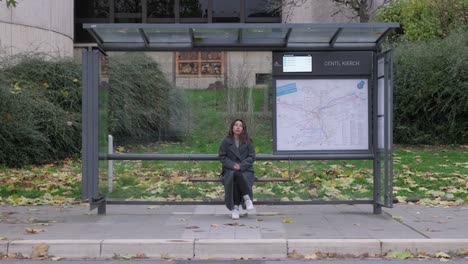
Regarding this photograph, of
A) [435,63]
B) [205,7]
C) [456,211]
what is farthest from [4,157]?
[205,7]

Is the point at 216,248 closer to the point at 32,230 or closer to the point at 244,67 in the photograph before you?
the point at 32,230

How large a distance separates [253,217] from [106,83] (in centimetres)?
315

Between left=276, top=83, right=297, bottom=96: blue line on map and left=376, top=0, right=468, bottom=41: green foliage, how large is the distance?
1314 cm

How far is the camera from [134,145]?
35.2 ft

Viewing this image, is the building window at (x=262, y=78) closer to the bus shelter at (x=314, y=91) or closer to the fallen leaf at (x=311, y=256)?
the bus shelter at (x=314, y=91)

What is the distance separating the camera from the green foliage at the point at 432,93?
18.2m

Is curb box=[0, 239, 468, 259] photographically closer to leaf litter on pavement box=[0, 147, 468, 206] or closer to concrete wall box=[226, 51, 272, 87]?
leaf litter on pavement box=[0, 147, 468, 206]

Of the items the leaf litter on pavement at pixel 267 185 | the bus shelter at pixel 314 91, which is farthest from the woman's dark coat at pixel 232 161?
the leaf litter on pavement at pixel 267 185

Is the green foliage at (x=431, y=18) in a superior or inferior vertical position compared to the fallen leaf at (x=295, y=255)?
superior

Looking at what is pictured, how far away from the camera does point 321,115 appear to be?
34.1 ft

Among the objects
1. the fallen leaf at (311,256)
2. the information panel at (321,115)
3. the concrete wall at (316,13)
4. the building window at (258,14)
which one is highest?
the building window at (258,14)

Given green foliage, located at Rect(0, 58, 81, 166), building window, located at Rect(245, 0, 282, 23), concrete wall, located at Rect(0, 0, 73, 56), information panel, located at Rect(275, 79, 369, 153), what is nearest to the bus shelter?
information panel, located at Rect(275, 79, 369, 153)

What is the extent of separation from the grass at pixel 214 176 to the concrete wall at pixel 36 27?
10.7 metres

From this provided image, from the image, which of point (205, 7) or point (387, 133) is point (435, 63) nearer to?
point (387, 133)
